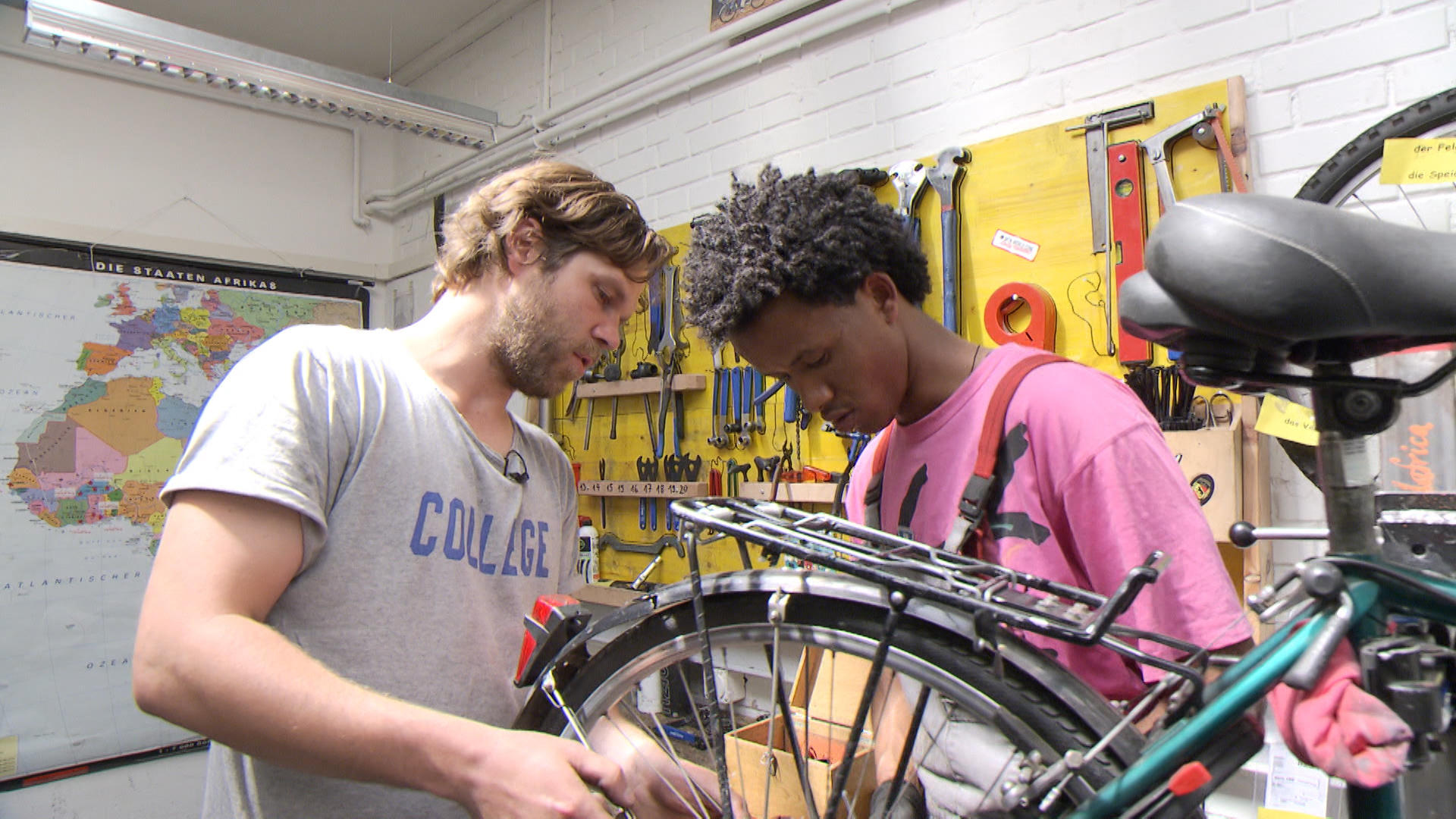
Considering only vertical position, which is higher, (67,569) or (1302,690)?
(1302,690)

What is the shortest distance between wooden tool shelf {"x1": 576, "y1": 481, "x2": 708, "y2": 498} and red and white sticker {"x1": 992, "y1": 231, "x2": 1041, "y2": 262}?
114 centimetres

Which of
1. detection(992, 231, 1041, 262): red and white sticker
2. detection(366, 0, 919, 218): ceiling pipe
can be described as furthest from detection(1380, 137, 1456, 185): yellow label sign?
detection(366, 0, 919, 218): ceiling pipe

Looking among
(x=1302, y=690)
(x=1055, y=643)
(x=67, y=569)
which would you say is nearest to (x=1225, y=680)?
(x=1302, y=690)

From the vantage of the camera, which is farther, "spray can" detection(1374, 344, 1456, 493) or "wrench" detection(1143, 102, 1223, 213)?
"wrench" detection(1143, 102, 1223, 213)

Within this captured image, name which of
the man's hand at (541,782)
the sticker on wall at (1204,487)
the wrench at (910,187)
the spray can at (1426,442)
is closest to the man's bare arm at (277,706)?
the man's hand at (541,782)

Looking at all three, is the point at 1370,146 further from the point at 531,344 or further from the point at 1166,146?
the point at 531,344

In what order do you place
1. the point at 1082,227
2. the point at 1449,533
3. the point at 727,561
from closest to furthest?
the point at 1449,533 < the point at 1082,227 < the point at 727,561

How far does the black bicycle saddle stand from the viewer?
47 centimetres

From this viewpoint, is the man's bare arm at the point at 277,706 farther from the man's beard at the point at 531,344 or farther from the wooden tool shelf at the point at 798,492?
the wooden tool shelf at the point at 798,492

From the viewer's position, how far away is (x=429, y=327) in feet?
3.79

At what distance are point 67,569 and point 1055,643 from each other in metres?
3.56

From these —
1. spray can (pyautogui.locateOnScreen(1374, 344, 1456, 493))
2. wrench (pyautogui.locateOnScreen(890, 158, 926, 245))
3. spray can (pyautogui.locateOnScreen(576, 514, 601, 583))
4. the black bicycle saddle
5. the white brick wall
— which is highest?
the white brick wall

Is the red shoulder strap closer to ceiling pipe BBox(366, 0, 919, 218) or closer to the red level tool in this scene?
the red level tool

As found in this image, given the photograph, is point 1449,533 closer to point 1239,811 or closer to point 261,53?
point 1239,811
